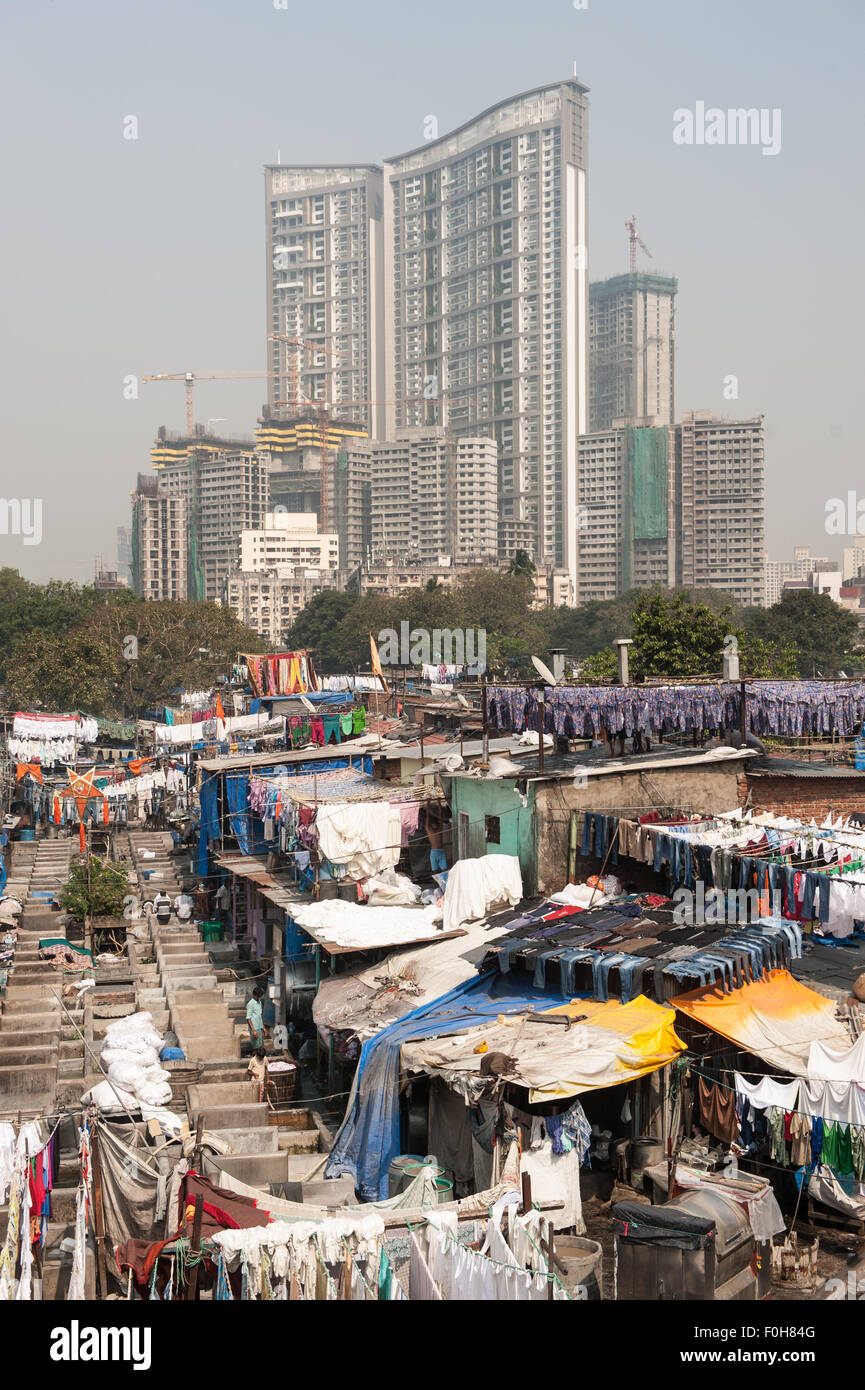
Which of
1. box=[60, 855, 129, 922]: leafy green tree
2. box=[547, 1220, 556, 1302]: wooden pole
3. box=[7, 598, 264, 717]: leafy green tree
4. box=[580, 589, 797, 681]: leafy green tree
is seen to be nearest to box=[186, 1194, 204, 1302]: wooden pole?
box=[547, 1220, 556, 1302]: wooden pole

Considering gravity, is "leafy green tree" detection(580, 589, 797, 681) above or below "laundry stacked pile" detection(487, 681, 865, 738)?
above

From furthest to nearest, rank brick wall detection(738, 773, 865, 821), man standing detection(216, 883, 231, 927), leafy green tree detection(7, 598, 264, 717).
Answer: leafy green tree detection(7, 598, 264, 717) → man standing detection(216, 883, 231, 927) → brick wall detection(738, 773, 865, 821)

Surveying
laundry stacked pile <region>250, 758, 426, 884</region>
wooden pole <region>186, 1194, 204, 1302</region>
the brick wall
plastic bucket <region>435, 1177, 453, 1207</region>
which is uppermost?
the brick wall

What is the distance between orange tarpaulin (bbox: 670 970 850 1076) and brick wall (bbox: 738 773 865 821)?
5248mm

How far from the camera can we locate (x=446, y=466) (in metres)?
159

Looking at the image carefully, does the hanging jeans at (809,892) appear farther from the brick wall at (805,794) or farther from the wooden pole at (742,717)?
the wooden pole at (742,717)

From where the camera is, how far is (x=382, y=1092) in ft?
40.1

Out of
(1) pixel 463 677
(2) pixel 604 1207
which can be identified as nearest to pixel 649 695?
(2) pixel 604 1207

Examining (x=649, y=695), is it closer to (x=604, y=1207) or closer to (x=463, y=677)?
(x=604, y=1207)

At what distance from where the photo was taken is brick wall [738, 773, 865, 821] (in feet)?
57.8

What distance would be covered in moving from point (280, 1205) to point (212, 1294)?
0.96m

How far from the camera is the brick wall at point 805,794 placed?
17.6 metres

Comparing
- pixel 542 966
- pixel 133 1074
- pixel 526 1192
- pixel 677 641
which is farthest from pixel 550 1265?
pixel 677 641

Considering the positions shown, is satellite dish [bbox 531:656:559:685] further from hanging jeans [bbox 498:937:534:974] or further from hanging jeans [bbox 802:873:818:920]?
hanging jeans [bbox 802:873:818:920]
